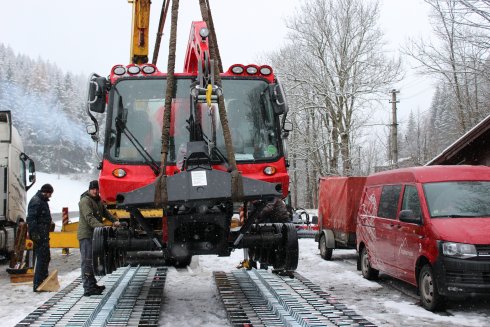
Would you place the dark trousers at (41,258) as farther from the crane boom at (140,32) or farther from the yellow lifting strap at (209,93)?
the yellow lifting strap at (209,93)

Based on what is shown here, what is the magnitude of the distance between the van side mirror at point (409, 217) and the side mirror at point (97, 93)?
459 cm

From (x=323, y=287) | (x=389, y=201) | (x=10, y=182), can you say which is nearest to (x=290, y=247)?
(x=323, y=287)

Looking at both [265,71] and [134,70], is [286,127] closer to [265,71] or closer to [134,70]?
[265,71]

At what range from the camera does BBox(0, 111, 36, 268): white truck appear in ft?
40.9

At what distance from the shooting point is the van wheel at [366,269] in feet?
33.7

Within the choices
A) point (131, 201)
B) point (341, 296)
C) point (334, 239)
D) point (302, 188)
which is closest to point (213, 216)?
point (131, 201)

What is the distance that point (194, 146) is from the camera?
6.24 meters

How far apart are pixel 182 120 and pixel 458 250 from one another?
13.2 ft

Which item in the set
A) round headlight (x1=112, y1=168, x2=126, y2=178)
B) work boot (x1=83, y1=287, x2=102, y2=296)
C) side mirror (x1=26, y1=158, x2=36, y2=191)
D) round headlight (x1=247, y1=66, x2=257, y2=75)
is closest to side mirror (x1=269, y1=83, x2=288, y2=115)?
round headlight (x1=247, y1=66, x2=257, y2=75)

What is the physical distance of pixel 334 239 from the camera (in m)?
13.3

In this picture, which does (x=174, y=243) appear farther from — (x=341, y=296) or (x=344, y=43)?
(x=344, y=43)

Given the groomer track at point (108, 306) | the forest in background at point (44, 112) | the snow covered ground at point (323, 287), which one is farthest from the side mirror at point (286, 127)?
the forest in background at point (44, 112)

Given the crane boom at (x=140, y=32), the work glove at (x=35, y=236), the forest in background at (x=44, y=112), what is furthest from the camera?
the forest in background at (x=44, y=112)

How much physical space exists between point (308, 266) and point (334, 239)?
1311 millimetres
